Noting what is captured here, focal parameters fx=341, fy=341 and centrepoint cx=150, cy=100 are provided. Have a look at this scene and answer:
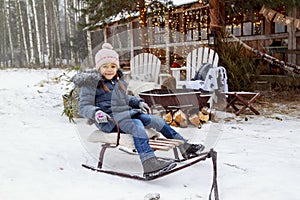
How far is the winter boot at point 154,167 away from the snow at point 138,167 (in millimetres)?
132

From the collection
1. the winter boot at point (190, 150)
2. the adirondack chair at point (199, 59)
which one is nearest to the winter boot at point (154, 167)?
the winter boot at point (190, 150)

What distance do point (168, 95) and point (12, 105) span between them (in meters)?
4.22

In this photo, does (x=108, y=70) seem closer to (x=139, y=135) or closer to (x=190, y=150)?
(x=139, y=135)

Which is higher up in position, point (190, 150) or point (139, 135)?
point (139, 135)

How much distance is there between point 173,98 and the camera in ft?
18.0

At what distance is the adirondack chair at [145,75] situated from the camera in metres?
6.46

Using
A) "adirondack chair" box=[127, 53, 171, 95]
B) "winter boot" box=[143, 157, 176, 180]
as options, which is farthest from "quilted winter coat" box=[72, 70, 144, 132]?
"adirondack chair" box=[127, 53, 171, 95]

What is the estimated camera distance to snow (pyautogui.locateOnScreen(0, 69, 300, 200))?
2959 mm

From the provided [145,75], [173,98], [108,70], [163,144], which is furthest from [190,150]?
[145,75]

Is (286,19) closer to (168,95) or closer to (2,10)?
(168,95)

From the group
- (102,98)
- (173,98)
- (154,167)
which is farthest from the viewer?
(173,98)

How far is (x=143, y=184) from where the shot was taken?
10.6 feet

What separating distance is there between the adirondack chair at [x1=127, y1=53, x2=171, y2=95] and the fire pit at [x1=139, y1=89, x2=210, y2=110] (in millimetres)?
748

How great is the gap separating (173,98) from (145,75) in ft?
6.31
